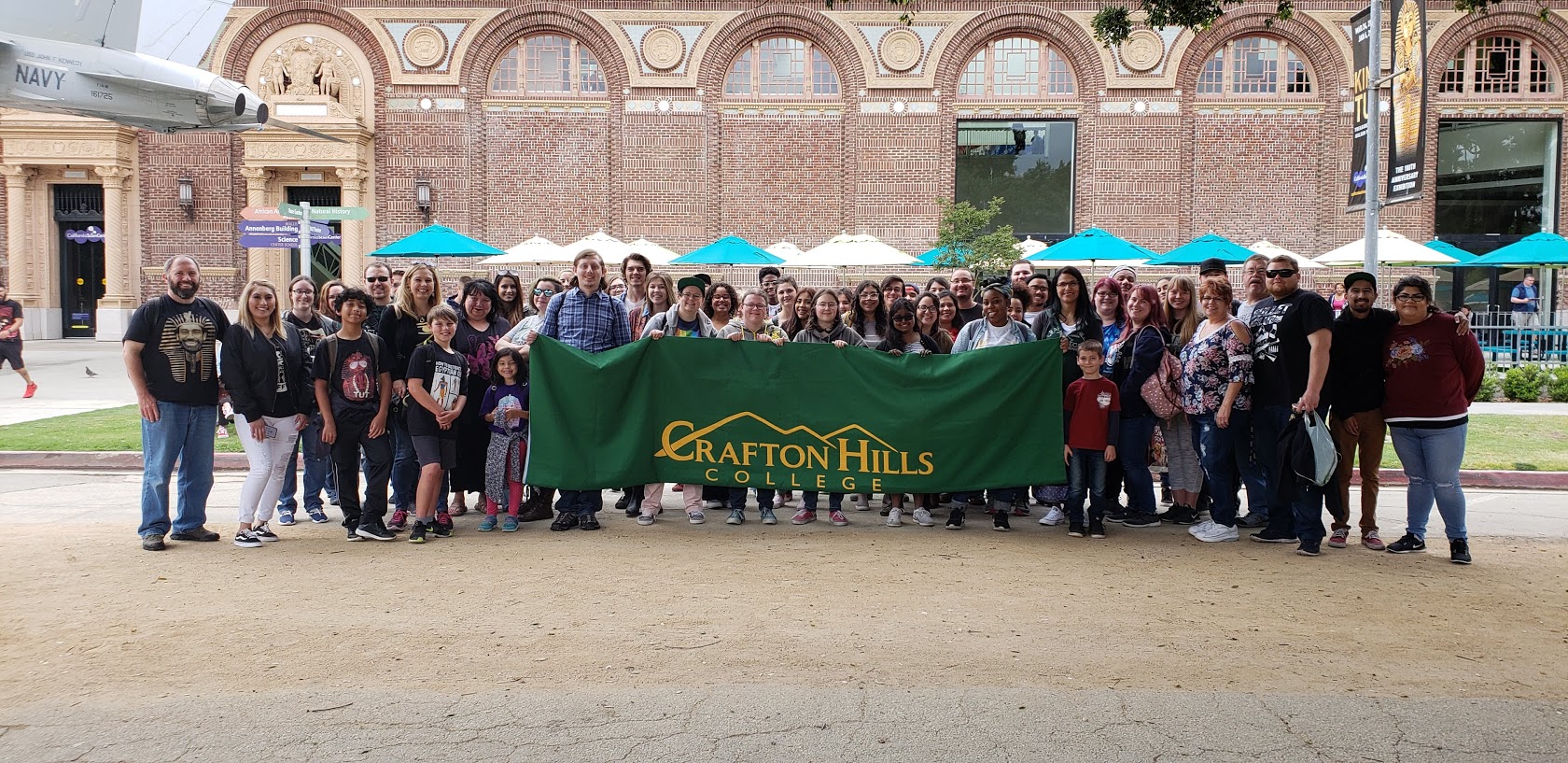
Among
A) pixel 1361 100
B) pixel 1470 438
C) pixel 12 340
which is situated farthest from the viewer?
pixel 12 340

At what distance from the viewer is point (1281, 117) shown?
28312mm

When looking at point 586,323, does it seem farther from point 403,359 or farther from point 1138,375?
point 1138,375

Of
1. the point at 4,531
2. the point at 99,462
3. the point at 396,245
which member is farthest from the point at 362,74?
the point at 4,531

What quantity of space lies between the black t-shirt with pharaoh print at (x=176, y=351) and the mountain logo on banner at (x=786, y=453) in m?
3.26

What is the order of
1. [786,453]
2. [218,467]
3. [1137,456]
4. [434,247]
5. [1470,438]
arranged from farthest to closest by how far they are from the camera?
[434,247]
[1470,438]
[218,467]
[786,453]
[1137,456]

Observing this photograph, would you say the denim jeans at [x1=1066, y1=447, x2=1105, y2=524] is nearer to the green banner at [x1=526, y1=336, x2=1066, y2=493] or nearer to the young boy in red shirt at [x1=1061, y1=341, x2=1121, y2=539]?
the young boy in red shirt at [x1=1061, y1=341, x2=1121, y2=539]

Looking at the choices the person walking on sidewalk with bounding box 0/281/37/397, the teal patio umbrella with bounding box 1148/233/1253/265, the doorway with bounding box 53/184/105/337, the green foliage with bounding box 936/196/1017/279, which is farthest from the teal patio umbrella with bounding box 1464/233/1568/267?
the doorway with bounding box 53/184/105/337

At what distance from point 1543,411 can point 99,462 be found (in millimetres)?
19455

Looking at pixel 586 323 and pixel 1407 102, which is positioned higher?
pixel 1407 102

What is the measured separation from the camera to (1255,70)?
93.2 ft

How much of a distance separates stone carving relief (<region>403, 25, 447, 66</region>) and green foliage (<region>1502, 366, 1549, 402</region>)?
24552 millimetres

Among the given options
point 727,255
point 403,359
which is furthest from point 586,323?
point 727,255

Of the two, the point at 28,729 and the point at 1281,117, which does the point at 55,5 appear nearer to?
the point at 28,729

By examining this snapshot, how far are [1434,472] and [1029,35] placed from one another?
922 inches
